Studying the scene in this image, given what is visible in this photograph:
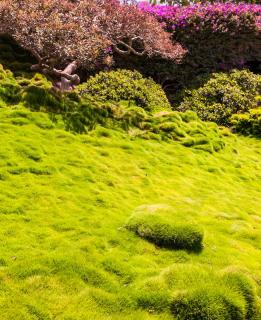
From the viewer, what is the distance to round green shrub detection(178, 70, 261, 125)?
22453mm

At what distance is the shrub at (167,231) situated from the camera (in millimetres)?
9352

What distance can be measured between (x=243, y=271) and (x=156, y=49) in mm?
17542

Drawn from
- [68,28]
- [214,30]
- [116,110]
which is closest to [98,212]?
[116,110]

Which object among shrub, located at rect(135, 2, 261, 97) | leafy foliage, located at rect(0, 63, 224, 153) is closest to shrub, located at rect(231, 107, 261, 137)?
leafy foliage, located at rect(0, 63, 224, 153)

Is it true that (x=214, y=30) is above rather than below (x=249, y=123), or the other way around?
above

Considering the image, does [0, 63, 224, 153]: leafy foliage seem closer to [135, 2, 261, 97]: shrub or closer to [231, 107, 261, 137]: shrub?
[231, 107, 261, 137]: shrub

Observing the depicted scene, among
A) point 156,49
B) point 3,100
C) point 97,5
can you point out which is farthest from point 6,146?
point 156,49

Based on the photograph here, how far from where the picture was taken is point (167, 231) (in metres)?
9.43

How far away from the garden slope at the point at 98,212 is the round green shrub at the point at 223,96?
6.13m

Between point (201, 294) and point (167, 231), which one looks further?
point (167, 231)

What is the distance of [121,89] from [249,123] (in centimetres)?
796

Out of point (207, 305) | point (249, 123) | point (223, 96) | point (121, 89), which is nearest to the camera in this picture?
point (207, 305)

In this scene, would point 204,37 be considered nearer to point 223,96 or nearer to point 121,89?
point 223,96

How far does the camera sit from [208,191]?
1345cm
